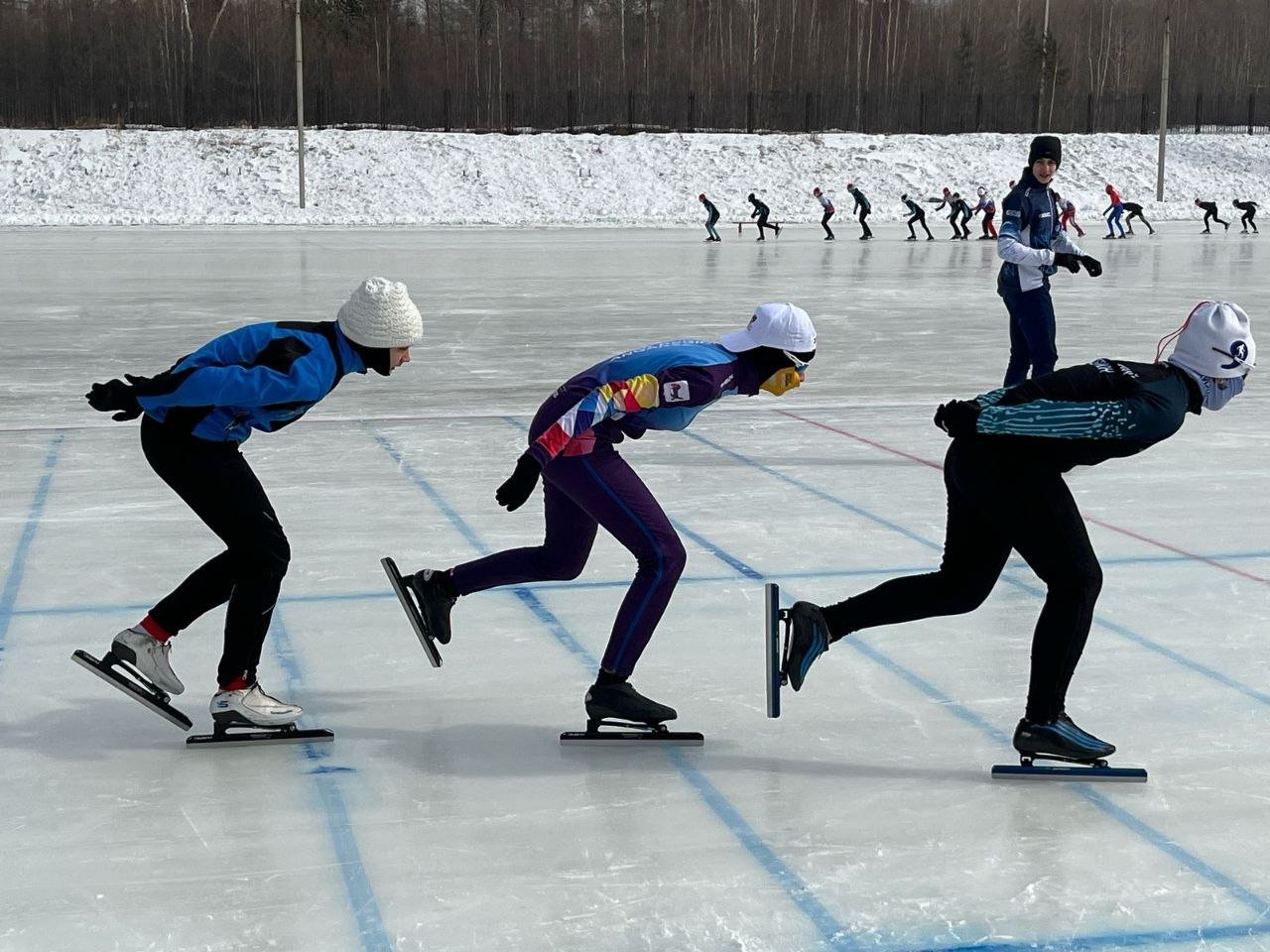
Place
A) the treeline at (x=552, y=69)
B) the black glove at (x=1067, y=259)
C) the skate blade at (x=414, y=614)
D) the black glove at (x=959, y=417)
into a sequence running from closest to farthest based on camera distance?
the black glove at (x=959, y=417)
the skate blade at (x=414, y=614)
the black glove at (x=1067, y=259)
the treeline at (x=552, y=69)

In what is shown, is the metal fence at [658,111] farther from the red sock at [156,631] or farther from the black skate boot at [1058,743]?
the black skate boot at [1058,743]

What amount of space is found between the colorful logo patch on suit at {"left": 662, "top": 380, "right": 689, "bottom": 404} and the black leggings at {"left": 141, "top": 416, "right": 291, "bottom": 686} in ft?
3.39

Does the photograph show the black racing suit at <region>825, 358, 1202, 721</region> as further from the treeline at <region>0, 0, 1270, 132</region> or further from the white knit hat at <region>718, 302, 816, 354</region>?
the treeline at <region>0, 0, 1270, 132</region>

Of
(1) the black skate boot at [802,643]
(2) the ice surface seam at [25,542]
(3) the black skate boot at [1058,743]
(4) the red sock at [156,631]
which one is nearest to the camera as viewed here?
(3) the black skate boot at [1058,743]

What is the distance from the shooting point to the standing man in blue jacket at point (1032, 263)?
8484 mm

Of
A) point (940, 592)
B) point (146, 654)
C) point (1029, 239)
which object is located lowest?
point (146, 654)

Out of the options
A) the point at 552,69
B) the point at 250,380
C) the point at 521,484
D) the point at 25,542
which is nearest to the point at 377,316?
the point at 250,380

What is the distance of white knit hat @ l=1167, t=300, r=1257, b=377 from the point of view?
144 inches

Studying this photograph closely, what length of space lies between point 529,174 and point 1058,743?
157ft

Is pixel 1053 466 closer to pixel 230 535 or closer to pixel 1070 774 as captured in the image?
pixel 1070 774

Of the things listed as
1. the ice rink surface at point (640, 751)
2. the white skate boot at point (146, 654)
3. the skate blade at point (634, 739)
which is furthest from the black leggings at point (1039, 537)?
the white skate boot at point (146, 654)

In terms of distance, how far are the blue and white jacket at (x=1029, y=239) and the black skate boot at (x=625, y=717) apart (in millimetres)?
5002

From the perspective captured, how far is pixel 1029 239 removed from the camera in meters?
8.60

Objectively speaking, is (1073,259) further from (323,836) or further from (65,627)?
(323,836)
